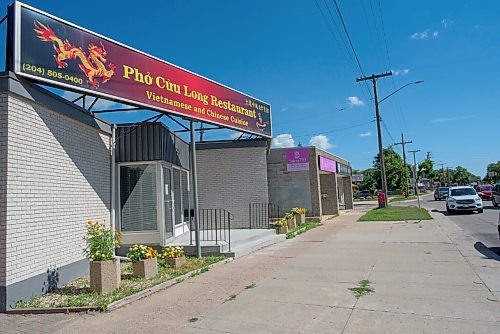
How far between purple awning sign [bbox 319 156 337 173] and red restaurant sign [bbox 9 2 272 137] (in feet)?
31.1

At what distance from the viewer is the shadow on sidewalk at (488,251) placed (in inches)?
382

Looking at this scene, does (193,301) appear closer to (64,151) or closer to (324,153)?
(64,151)

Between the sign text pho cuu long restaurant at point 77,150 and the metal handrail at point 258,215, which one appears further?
the metal handrail at point 258,215

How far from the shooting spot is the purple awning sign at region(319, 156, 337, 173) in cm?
2278

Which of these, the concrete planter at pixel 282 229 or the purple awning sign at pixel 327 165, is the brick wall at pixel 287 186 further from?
the concrete planter at pixel 282 229

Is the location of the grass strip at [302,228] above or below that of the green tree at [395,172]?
below

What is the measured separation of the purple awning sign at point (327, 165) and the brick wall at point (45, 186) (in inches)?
603

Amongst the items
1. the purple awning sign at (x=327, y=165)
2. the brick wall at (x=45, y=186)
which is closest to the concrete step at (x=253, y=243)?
the brick wall at (x=45, y=186)

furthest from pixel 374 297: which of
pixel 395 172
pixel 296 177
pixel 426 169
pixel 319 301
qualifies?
pixel 426 169

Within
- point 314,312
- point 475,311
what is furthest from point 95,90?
point 475,311

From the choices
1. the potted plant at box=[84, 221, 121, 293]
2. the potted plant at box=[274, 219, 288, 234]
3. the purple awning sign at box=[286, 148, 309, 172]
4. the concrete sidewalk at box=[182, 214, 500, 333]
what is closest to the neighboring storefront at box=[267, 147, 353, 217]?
the purple awning sign at box=[286, 148, 309, 172]

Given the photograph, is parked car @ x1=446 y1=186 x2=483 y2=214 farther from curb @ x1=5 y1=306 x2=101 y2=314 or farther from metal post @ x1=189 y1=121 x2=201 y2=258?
curb @ x1=5 y1=306 x2=101 y2=314

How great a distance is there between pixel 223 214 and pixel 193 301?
34.4 feet

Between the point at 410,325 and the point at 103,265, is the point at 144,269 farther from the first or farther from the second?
the point at 410,325
